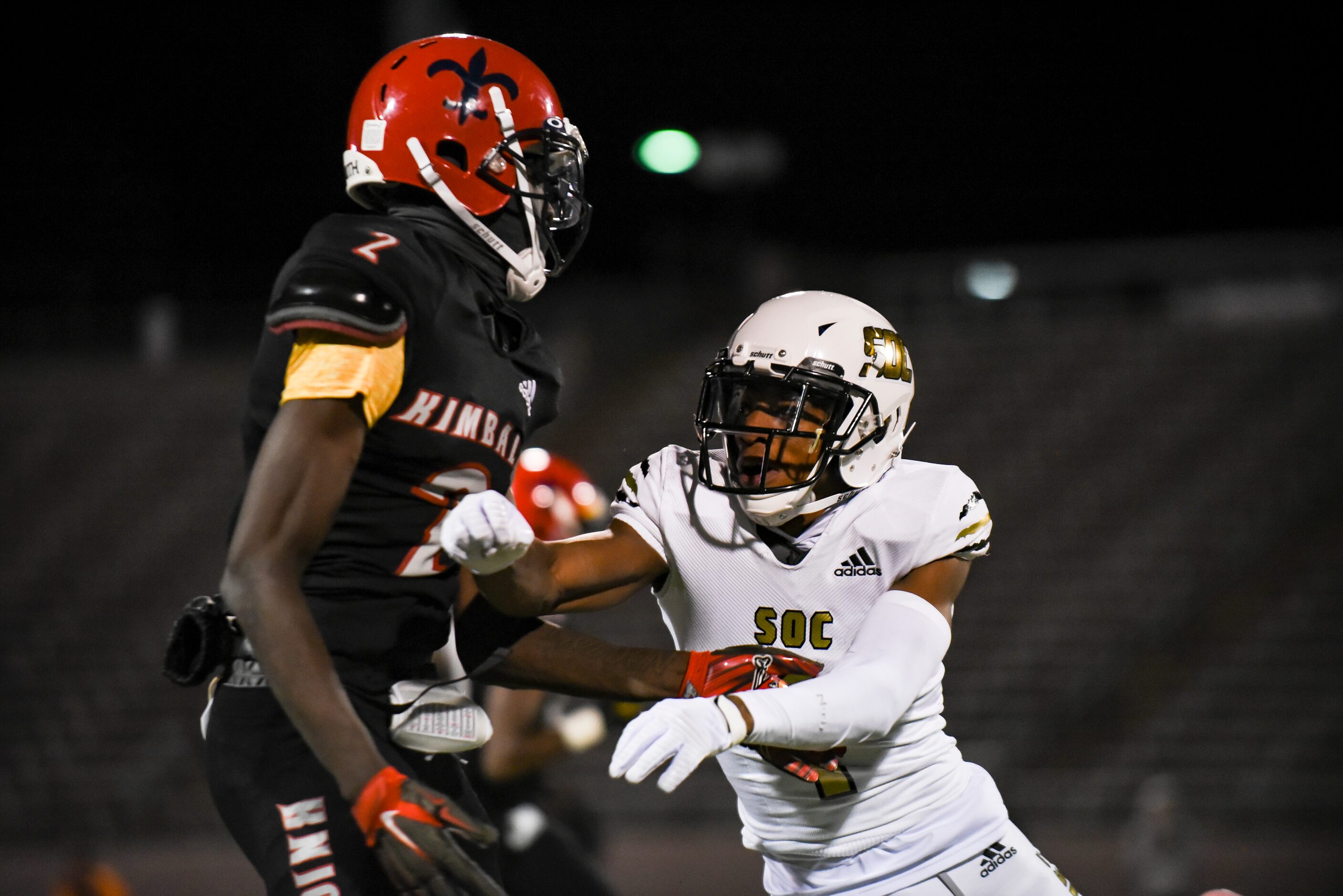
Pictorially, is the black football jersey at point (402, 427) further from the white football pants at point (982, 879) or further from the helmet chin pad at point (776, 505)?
the white football pants at point (982, 879)

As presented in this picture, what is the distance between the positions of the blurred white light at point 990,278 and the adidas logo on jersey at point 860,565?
1100 centimetres

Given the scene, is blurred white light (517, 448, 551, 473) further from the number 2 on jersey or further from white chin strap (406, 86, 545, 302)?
the number 2 on jersey

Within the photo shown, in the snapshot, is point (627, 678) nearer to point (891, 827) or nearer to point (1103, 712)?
point (891, 827)

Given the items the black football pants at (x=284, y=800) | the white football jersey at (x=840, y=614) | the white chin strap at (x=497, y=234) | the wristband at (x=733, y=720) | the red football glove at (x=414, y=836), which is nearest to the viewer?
the red football glove at (x=414, y=836)

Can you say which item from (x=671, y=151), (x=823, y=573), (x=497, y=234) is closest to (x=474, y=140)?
(x=497, y=234)

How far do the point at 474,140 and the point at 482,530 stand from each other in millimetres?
769

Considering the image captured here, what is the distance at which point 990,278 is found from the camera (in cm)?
1342

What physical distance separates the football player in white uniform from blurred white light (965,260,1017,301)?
10714mm

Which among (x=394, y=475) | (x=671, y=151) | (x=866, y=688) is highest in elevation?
(x=671, y=151)

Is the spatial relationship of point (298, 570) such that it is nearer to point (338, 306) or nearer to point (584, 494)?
point (338, 306)

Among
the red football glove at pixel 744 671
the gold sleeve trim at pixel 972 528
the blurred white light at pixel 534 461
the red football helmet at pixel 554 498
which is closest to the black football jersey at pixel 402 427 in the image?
the red football glove at pixel 744 671

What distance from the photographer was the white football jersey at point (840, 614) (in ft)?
9.07

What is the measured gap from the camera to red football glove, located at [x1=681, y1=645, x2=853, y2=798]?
2.66 metres

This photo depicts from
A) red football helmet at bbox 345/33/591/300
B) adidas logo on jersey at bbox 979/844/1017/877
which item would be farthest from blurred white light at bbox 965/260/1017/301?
red football helmet at bbox 345/33/591/300
